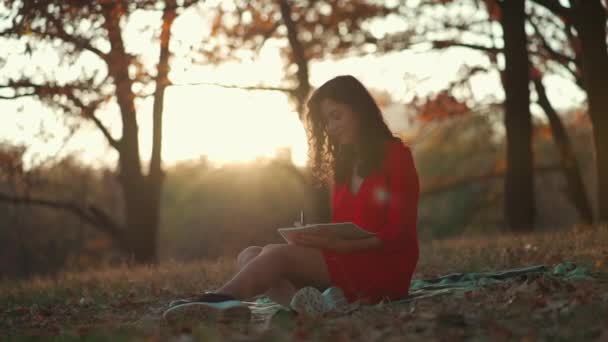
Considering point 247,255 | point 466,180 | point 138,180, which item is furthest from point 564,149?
point 247,255

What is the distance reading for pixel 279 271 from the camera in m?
5.07

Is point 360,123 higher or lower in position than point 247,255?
higher

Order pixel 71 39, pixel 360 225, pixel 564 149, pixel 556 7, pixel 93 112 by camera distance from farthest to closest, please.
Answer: pixel 564 149, pixel 93 112, pixel 556 7, pixel 71 39, pixel 360 225

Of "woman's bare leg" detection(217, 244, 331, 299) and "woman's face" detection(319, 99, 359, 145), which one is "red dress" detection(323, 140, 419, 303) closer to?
"woman's bare leg" detection(217, 244, 331, 299)

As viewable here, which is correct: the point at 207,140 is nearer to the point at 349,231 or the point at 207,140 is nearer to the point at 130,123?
the point at 130,123

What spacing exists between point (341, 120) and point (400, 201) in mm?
723

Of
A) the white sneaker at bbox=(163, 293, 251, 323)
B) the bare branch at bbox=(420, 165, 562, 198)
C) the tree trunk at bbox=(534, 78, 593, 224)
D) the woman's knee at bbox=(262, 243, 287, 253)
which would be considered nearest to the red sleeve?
the woman's knee at bbox=(262, 243, 287, 253)

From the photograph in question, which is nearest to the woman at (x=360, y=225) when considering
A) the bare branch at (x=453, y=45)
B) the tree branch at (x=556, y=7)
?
the tree branch at (x=556, y=7)

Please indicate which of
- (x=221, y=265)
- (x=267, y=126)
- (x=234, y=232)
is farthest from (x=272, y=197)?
(x=221, y=265)

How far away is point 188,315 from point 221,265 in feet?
14.4

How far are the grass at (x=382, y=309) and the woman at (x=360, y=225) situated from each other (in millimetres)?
319

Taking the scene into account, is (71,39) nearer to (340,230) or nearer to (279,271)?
(279,271)

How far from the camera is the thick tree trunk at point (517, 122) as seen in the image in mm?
12828

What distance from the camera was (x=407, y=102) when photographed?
1538 cm
